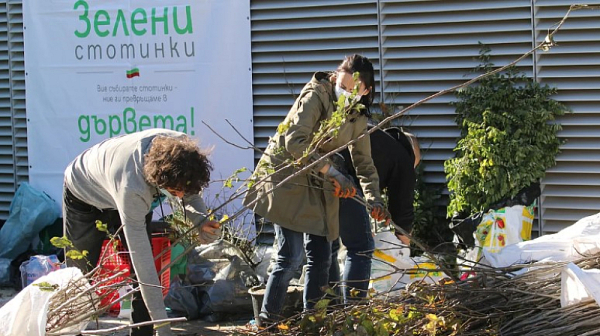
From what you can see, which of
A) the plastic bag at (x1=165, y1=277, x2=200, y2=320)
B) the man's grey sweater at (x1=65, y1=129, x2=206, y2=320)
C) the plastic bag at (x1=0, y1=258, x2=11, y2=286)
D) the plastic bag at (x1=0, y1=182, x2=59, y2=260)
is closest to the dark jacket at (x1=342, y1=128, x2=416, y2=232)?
the man's grey sweater at (x1=65, y1=129, x2=206, y2=320)

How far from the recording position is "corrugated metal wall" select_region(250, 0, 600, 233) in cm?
679

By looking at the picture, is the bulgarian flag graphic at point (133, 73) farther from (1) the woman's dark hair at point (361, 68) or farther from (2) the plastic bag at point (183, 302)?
(1) the woman's dark hair at point (361, 68)

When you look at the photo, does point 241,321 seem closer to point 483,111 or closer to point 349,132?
point 349,132

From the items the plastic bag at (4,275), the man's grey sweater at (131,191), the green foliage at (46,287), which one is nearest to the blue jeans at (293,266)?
the man's grey sweater at (131,191)

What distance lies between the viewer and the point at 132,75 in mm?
7988

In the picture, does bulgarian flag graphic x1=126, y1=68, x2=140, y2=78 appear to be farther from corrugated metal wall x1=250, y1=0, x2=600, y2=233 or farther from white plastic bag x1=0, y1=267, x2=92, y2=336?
white plastic bag x1=0, y1=267, x2=92, y2=336

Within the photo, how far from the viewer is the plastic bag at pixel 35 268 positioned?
7.20 metres

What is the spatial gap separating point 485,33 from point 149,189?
3775mm

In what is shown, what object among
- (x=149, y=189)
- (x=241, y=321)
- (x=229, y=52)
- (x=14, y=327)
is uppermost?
(x=229, y=52)

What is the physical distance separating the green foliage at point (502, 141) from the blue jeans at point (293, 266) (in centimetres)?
180

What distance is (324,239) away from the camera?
5203 mm

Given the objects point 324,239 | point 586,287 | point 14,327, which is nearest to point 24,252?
point 324,239

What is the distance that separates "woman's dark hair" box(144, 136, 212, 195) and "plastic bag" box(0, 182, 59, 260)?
4259mm

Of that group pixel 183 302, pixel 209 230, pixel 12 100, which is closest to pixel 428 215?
pixel 183 302
